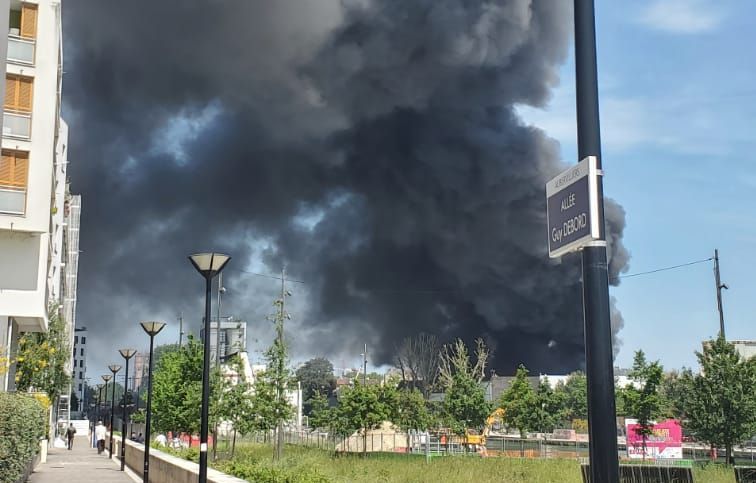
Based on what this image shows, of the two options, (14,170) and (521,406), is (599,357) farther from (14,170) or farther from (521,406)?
(521,406)

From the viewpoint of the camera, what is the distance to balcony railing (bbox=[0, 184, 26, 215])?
2812 cm

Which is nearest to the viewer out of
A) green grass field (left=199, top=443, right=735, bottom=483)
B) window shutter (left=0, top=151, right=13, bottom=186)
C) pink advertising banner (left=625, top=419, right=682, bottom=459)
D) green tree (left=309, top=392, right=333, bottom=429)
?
green grass field (left=199, top=443, right=735, bottom=483)

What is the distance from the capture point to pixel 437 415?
2415 inches

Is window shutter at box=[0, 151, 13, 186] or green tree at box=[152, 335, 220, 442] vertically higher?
window shutter at box=[0, 151, 13, 186]

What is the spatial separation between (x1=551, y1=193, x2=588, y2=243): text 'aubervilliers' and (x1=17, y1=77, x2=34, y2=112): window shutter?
2758cm

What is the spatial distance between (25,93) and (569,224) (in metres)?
28.0

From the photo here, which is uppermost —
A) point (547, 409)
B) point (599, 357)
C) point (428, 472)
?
point (599, 357)

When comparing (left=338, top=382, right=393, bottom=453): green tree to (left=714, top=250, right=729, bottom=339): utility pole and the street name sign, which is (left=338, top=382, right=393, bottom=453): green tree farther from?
the street name sign

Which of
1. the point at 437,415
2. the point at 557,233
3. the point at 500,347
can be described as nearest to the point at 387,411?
the point at 437,415

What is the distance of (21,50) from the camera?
2919cm

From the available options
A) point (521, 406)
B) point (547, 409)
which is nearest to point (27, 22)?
point (521, 406)

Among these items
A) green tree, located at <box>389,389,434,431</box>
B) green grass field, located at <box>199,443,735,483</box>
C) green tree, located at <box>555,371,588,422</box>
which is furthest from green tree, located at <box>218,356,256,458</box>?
green tree, located at <box>555,371,588,422</box>

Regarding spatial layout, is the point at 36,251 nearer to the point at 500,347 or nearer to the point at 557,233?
the point at 557,233

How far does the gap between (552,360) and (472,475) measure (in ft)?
453
